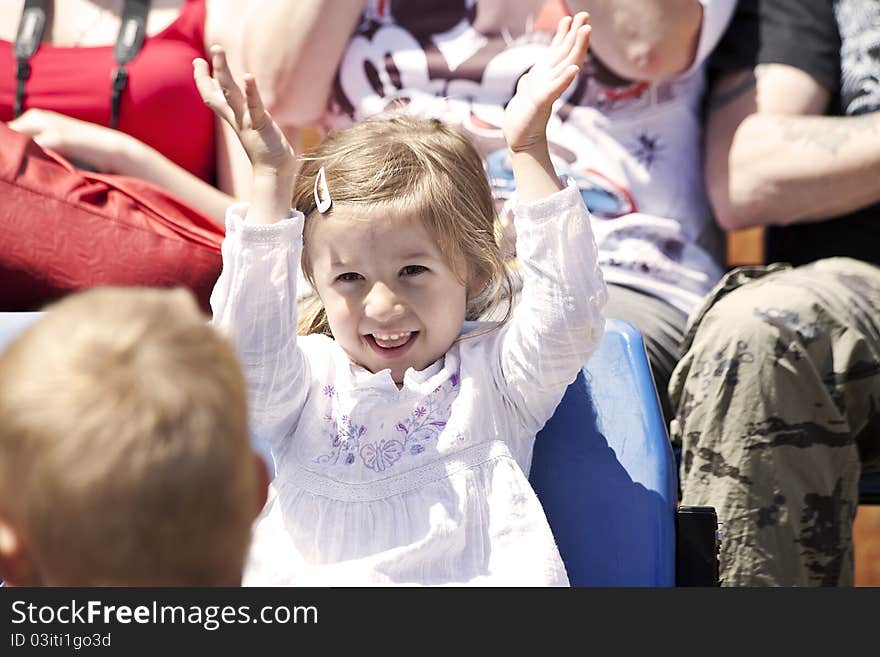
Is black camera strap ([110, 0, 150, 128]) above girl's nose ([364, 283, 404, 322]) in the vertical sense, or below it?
above

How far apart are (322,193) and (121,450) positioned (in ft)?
2.00

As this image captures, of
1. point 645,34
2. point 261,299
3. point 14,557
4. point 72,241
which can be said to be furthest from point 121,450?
point 645,34

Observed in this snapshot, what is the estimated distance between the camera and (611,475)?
1310 mm

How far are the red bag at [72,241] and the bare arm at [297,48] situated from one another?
0.36 m

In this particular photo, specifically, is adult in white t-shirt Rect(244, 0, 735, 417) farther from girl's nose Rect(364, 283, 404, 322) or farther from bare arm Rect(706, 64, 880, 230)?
girl's nose Rect(364, 283, 404, 322)

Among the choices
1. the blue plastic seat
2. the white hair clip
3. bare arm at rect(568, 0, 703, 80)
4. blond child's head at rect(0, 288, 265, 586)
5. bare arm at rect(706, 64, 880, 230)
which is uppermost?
bare arm at rect(568, 0, 703, 80)

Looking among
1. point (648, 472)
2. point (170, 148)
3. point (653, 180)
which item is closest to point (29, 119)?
point (170, 148)

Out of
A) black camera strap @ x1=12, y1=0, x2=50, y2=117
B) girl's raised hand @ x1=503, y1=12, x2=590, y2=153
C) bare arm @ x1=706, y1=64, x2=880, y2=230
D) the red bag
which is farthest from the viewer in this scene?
black camera strap @ x1=12, y1=0, x2=50, y2=117

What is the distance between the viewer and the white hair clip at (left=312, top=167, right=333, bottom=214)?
50.5 inches

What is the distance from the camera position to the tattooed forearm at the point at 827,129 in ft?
5.56

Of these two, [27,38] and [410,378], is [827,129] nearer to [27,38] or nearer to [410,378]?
[410,378]

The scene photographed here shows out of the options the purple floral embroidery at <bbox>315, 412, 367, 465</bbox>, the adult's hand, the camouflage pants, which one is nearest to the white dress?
the purple floral embroidery at <bbox>315, 412, 367, 465</bbox>

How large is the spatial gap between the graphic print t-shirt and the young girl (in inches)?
17.9

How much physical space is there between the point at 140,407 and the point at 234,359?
0.29 ft
